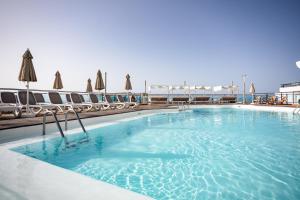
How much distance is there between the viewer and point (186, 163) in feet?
11.7

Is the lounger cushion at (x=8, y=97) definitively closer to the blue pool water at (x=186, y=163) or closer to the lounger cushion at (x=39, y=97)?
the lounger cushion at (x=39, y=97)

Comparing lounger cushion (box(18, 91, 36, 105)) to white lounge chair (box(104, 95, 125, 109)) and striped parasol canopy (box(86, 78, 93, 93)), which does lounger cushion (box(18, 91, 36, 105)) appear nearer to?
white lounge chair (box(104, 95, 125, 109))

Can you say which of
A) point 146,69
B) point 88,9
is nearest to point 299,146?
point 88,9

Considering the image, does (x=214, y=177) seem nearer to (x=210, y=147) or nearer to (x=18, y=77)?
(x=210, y=147)

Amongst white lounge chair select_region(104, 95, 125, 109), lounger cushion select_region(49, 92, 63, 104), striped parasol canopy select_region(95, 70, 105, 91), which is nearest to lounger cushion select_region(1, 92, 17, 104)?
lounger cushion select_region(49, 92, 63, 104)

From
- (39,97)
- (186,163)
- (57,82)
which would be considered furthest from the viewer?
(57,82)

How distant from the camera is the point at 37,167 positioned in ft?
7.06

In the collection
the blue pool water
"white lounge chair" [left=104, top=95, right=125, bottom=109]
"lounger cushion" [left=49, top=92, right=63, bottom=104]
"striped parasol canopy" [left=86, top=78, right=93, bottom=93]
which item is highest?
"striped parasol canopy" [left=86, top=78, right=93, bottom=93]

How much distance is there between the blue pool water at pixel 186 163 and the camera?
257 centimetres

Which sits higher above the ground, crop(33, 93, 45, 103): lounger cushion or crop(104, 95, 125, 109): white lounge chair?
crop(33, 93, 45, 103): lounger cushion

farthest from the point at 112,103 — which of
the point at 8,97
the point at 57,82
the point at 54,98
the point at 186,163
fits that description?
the point at 186,163

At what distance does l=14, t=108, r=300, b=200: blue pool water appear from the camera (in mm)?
2572

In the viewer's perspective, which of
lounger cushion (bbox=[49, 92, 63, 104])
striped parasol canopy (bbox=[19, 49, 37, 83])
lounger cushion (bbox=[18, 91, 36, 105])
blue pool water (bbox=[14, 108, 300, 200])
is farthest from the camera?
lounger cushion (bbox=[49, 92, 63, 104])

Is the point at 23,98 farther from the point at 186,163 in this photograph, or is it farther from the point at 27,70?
the point at 186,163
